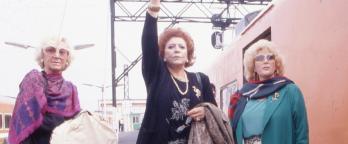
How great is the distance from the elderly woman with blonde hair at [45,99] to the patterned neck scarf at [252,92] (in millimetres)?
930

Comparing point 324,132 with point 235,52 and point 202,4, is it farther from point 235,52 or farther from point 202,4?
point 202,4

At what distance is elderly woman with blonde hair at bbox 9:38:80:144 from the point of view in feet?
8.05

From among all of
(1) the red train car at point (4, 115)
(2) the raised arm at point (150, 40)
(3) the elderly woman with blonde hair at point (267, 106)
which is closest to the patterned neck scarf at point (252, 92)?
(3) the elderly woman with blonde hair at point (267, 106)

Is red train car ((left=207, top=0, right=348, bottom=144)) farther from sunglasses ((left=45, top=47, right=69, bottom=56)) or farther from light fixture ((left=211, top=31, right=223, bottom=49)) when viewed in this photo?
light fixture ((left=211, top=31, right=223, bottom=49))

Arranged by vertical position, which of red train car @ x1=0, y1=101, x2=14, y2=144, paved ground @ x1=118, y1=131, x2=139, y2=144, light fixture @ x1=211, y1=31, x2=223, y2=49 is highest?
light fixture @ x1=211, y1=31, x2=223, y2=49

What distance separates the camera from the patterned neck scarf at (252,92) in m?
2.64

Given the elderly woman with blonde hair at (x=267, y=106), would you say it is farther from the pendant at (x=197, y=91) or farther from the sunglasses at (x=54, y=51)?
the sunglasses at (x=54, y=51)

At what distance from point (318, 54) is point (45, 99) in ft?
5.46

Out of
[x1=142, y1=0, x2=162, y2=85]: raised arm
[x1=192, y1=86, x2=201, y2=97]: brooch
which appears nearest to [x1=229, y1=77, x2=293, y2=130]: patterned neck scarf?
[x1=192, y1=86, x2=201, y2=97]: brooch

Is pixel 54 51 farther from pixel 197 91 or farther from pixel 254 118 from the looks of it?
pixel 254 118

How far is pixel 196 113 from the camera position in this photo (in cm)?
225

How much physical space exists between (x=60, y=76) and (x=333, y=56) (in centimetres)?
158

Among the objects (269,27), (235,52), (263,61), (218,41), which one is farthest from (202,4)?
(263,61)

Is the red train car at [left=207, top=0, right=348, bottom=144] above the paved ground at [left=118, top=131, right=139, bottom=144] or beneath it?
above
